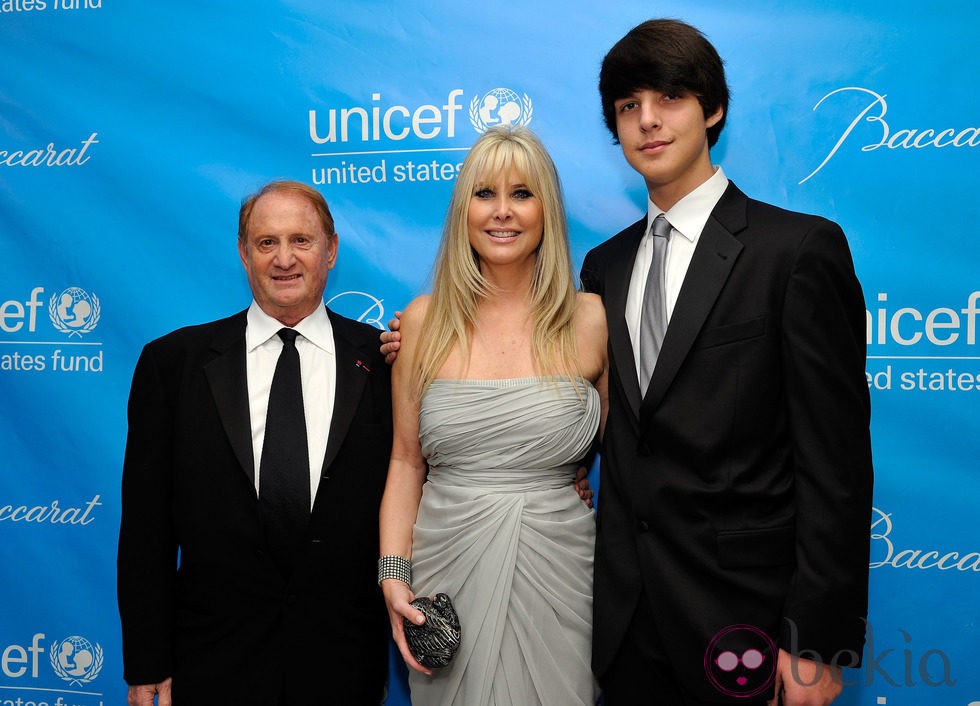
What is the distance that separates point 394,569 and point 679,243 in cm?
95

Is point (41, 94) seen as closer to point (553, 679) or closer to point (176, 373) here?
point (176, 373)

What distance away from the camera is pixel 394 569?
1.92 m

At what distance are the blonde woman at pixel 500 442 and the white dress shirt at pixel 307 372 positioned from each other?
167 millimetres

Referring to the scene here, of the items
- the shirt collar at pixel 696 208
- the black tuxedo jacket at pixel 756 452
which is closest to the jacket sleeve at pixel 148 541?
the black tuxedo jacket at pixel 756 452

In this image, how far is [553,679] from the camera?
1817 mm

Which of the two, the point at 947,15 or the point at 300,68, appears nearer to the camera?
the point at 947,15

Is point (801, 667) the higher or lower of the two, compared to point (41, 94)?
lower

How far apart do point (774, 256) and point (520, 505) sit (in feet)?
2.40

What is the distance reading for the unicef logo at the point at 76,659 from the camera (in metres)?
2.71

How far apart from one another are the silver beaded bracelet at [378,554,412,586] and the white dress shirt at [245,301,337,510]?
0.21 meters

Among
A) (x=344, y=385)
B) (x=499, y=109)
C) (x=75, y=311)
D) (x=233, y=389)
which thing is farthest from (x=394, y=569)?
(x=75, y=311)

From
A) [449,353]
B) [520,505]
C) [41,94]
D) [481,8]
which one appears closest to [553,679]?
[520,505]

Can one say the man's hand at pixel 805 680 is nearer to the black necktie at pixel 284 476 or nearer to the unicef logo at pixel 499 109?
the black necktie at pixel 284 476

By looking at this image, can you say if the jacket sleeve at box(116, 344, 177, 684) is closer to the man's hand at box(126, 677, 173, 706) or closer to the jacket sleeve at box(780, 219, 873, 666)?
the man's hand at box(126, 677, 173, 706)
